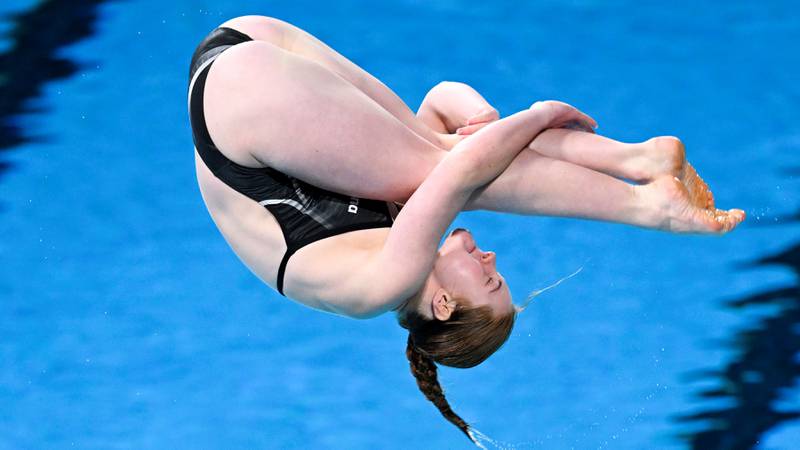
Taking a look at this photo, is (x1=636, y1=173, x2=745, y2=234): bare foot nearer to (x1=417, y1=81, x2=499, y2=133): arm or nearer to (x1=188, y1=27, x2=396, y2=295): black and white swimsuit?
(x1=417, y1=81, x2=499, y2=133): arm

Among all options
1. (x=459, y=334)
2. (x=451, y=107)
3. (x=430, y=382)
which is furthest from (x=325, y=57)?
(x=430, y=382)

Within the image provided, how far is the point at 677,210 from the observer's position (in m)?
2.30

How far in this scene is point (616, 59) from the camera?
193 inches

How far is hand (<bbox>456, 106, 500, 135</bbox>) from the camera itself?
2.37 m

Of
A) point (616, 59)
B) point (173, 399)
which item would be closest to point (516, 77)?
point (616, 59)

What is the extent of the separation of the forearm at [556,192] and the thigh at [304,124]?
19 centimetres

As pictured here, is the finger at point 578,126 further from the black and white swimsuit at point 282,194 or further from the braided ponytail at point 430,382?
the braided ponytail at point 430,382

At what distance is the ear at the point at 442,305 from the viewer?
2.35m

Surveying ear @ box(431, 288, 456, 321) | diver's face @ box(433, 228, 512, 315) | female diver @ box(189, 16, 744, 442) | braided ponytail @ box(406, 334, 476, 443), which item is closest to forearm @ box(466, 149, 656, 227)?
female diver @ box(189, 16, 744, 442)

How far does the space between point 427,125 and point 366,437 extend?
2055 mm

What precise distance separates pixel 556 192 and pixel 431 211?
32 centimetres

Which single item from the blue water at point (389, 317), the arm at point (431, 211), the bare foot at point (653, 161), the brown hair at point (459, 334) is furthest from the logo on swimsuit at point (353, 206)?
the blue water at point (389, 317)

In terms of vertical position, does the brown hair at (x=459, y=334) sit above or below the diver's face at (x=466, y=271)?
below

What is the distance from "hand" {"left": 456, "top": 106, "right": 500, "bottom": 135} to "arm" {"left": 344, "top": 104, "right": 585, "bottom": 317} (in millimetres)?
160
